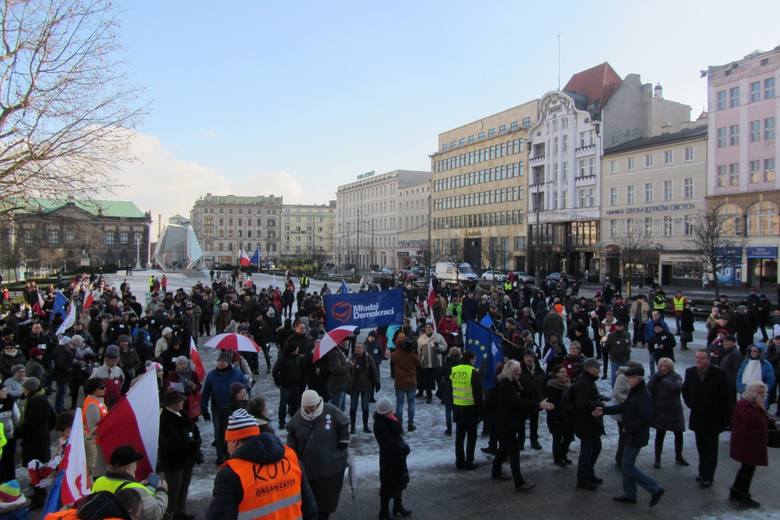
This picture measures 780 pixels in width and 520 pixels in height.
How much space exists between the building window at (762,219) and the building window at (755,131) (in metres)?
4.96

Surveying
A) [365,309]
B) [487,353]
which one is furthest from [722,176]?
[487,353]

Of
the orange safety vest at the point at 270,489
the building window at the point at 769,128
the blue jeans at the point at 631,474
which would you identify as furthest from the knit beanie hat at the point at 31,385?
the building window at the point at 769,128

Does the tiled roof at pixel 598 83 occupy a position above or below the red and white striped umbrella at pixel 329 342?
above

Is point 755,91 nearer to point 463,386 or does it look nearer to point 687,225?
point 687,225

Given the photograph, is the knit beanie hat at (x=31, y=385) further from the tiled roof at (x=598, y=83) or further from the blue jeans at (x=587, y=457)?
the tiled roof at (x=598, y=83)

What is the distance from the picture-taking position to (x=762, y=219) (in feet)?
151

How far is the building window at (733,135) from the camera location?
159 ft

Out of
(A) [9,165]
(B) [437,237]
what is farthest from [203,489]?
(B) [437,237]

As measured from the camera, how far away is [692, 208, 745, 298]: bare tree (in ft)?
126

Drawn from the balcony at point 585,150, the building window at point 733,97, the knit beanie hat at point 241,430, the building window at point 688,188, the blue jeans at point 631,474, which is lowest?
the blue jeans at point 631,474

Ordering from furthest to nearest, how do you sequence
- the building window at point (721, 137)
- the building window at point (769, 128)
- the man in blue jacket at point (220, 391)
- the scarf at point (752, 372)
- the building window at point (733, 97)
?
the building window at point (721, 137), the building window at point (733, 97), the building window at point (769, 128), the scarf at point (752, 372), the man in blue jacket at point (220, 391)

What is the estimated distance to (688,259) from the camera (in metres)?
51.2

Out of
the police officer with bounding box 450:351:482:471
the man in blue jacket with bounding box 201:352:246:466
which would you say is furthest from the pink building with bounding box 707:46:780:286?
the man in blue jacket with bounding box 201:352:246:466

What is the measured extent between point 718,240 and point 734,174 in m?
7.96
